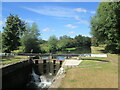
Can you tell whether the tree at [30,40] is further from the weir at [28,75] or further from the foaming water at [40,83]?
the foaming water at [40,83]

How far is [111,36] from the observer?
3008 cm

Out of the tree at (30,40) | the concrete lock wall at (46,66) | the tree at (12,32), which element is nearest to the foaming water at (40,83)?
the concrete lock wall at (46,66)

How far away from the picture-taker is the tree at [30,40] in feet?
160

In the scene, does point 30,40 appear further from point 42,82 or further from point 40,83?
point 40,83

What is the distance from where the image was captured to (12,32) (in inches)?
1791

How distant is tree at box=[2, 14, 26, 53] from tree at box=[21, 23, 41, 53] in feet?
7.14

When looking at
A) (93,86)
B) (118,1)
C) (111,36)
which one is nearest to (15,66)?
(93,86)

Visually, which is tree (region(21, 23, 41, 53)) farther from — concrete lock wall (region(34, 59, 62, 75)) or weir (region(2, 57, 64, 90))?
weir (region(2, 57, 64, 90))

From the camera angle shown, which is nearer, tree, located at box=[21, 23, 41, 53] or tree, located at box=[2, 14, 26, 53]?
tree, located at box=[2, 14, 26, 53]

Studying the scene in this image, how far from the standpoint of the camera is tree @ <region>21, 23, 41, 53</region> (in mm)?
48844

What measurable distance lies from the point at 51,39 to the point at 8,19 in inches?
1074

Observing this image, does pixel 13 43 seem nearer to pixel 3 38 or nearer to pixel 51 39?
pixel 3 38

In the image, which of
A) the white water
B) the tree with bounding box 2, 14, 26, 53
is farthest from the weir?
the tree with bounding box 2, 14, 26, 53

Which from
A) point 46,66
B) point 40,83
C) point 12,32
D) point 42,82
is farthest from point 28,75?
point 12,32
